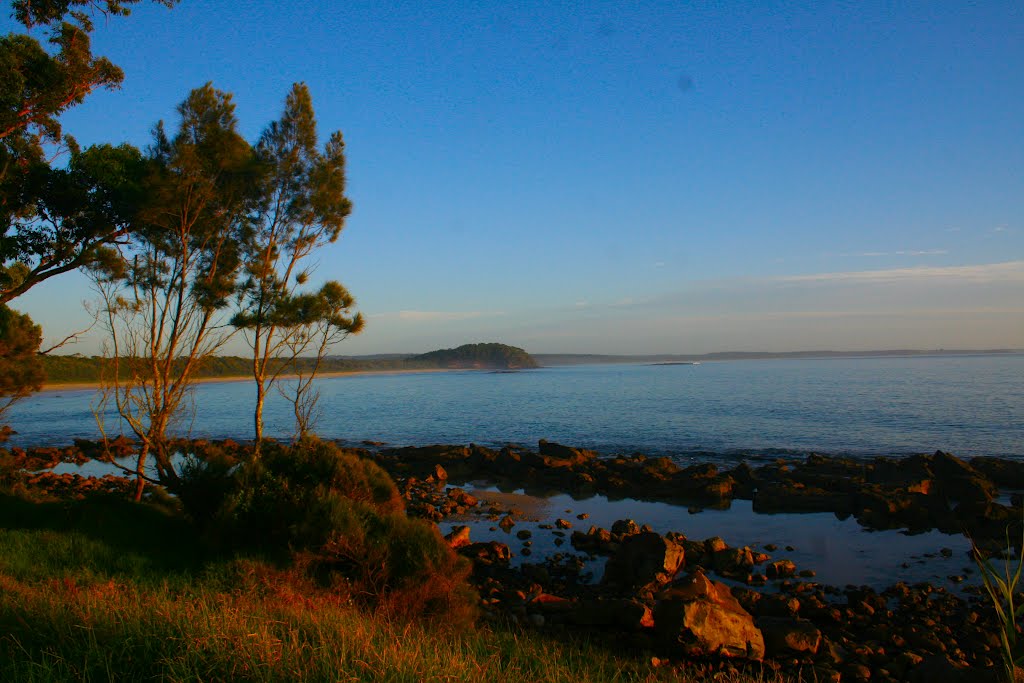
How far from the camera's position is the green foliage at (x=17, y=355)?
1931cm

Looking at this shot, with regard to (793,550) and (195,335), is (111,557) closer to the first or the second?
(195,335)

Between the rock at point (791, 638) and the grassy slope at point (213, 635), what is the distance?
8.35 feet

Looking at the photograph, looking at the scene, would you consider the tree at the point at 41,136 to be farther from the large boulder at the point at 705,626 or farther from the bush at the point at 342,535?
the large boulder at the point at 705,626

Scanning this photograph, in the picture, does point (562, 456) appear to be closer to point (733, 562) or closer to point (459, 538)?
point (459, 538)

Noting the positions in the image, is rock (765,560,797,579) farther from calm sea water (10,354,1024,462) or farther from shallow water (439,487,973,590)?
calm sea water (10,354,1024,462)

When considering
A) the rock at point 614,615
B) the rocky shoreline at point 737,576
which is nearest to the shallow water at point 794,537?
the rocky shoreline at point 737,576

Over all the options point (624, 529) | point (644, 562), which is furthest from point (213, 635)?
point (624, 529)

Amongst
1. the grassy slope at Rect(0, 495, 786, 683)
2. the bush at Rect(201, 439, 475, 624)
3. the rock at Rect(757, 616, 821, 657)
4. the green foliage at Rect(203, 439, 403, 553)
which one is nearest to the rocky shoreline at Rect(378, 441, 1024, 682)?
the rock at Rect(757, 616, 821, 657)

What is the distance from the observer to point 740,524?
52.2 ft

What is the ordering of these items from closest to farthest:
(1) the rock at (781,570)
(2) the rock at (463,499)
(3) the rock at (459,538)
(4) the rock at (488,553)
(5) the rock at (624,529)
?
(1) the rock at (781,570)
(4) the rock at (488,553)
(3) the rock at (459,538)
(5) the rock at (624,529)
(2) the rock at (463,499)

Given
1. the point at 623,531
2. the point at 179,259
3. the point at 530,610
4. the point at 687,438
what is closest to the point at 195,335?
the point at 179,259

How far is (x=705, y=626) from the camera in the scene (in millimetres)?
8023

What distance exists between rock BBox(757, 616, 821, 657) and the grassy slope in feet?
8.35

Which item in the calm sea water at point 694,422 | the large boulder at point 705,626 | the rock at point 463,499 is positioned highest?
the large boulder at point 705,626
